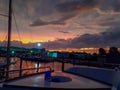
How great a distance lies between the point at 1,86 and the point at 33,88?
0.83m

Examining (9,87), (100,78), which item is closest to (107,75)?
(100,78)

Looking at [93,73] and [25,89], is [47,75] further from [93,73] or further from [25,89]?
[93,73]

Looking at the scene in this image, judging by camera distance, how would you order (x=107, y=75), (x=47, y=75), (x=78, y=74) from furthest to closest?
(x=78, y=74), (x=107, y=75), (x=47, y=75)

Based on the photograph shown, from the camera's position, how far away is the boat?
554 centimetres

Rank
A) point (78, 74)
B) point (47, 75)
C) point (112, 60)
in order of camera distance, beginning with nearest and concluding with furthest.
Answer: point (47, 75) → point (78, 74) → point (112, 60)

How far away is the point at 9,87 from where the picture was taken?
5.36 meters

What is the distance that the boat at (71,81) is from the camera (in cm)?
554

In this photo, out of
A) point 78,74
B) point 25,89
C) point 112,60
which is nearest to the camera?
point 25,89

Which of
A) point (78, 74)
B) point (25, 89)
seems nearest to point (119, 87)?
point (25, 89)

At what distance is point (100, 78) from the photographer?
7.64m

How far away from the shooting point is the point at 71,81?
22.8ft

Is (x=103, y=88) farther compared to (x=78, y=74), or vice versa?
(x=78, y=74)

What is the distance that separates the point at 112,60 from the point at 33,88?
13.5 metres

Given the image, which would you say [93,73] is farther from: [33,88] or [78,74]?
[33,88]
